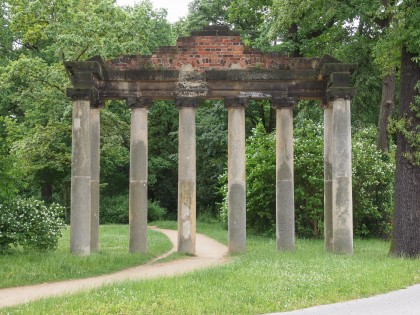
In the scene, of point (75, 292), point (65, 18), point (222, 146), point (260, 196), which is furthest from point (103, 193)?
point (75, 292)

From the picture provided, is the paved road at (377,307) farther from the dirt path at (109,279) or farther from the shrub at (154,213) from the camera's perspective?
the shrub at (154,213)

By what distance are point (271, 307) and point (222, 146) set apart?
1136 inches

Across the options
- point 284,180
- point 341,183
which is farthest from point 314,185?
point 341,183

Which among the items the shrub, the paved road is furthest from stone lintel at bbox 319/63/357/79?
the shrub

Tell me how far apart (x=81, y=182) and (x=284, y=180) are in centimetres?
684

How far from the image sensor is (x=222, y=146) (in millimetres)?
38656

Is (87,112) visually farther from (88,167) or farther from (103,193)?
(103,193)

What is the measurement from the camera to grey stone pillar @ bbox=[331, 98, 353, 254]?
18.9 meters

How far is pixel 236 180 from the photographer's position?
19.7 m

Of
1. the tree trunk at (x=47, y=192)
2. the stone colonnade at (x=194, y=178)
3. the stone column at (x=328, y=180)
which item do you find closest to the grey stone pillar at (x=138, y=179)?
the stone colonnade at (x=194, y=178)

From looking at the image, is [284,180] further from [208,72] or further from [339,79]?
[208,72]

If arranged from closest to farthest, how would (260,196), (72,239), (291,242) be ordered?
(72,239) → (291,242) → (260,196)

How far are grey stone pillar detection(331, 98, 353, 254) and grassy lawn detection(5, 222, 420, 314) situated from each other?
3.84 m

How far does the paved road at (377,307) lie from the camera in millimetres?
9609
